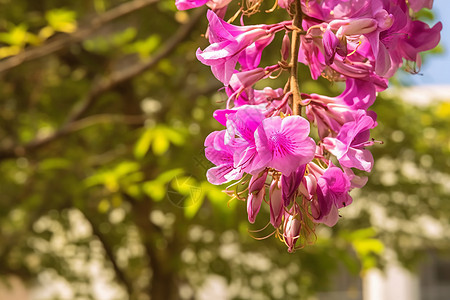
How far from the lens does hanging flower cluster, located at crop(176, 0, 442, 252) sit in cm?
57

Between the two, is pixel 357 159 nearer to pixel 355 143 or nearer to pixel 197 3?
pixel 355 143

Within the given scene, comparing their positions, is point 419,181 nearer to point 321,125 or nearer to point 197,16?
point 197,16

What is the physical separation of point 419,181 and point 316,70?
5454 millimetres

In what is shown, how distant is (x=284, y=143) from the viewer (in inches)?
21.4

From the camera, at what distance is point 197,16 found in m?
2.61

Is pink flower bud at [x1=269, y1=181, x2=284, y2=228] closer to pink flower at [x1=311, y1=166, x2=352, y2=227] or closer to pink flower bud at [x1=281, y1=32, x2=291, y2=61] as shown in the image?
pink flower at [x1=311, y1=166, x2=352, y2=227]

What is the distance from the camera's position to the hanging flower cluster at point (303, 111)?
0.57m

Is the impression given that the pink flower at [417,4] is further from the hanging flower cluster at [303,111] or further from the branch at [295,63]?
the branch at [295,63]

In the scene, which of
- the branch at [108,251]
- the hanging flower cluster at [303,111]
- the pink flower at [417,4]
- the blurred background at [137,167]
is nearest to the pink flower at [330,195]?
the hanging flower cluster at [303,111]

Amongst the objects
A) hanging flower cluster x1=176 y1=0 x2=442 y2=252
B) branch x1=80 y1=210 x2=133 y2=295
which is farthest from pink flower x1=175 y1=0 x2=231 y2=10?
branch x1=80 y1=210 x2=133 y2=295

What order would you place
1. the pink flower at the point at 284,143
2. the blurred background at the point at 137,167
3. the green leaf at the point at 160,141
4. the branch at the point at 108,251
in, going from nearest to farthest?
1. the pink flower at the point at 284,143
2. the green leaf at the point at 160,141
3. the blurred background at the point at 137,167
4. the branch at the point at 108,251

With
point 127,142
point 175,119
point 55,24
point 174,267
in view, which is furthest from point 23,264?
point 55,24

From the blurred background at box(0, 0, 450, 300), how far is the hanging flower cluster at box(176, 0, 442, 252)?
1732mm

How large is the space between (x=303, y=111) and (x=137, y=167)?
2.47m
